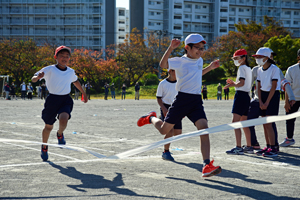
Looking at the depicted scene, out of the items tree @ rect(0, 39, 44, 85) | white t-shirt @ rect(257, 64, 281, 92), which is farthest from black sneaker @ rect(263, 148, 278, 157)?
tree @ rect(0, 39, 44, 85)

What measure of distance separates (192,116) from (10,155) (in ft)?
10.8

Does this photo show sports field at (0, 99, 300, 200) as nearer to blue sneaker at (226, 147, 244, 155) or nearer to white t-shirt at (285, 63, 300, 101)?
blue sneaker at (226, 147, 244, 155)

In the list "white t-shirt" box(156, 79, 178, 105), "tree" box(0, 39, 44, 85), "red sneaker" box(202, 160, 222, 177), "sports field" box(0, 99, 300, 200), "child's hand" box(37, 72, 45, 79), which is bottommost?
"sports field" box(0, 99, 300, 200)

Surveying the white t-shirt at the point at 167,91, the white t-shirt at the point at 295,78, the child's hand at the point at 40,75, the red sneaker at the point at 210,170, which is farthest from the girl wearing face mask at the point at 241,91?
the child's hand at the point at 40,75

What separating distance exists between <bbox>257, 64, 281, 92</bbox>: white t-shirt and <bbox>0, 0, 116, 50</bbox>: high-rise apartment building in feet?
252

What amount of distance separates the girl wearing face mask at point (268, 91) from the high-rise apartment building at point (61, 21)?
76.9 meters

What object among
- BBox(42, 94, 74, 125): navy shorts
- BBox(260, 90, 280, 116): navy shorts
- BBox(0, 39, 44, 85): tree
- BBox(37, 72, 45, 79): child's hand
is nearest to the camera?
BBox(37, 72, 45, 79): child's hand

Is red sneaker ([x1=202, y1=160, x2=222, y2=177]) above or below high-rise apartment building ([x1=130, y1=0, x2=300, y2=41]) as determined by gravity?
below

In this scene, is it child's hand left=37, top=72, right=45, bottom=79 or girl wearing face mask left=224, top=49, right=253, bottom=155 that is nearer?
child's hand left=37, top=72, right=45, bottom=79

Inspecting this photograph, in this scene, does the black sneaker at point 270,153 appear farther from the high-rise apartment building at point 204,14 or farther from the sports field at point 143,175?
the high-rise apartment building at point 204,14

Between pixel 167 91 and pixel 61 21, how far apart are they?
80440mm

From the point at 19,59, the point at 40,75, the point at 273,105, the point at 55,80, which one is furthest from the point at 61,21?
the point at 273,105

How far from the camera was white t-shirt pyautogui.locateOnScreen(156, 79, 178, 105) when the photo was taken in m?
6.03

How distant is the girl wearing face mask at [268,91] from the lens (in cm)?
612
